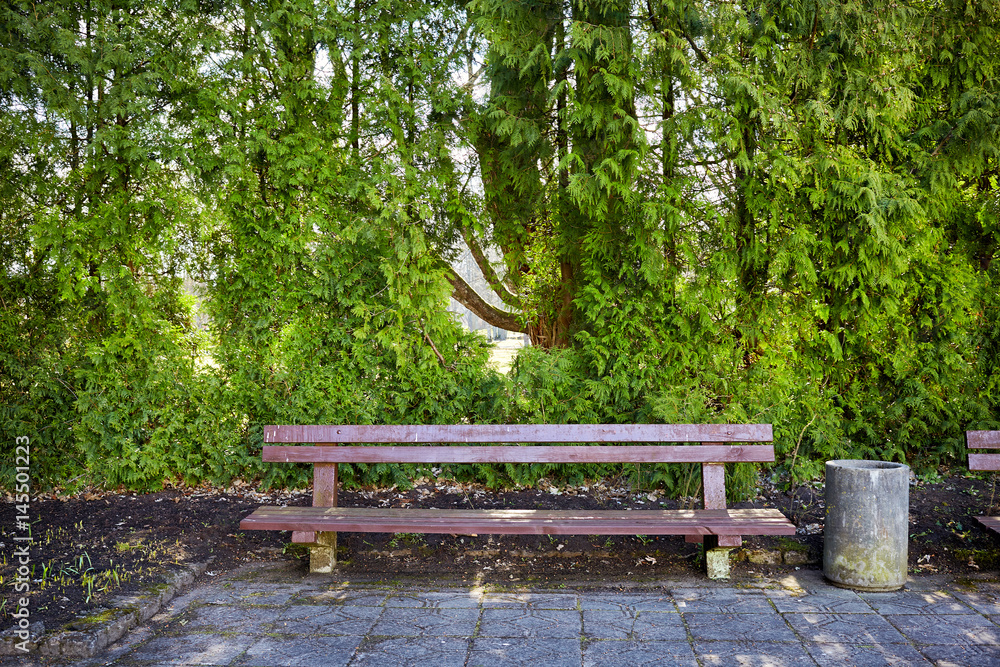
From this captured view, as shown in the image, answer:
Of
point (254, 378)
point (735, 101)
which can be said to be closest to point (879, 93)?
point (735, 101)

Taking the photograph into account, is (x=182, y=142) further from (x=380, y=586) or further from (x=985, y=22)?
(x=985, y=22)

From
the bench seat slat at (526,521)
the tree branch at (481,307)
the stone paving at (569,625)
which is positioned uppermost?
the tree branch at (481,307)

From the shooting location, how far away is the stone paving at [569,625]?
3.36 meters

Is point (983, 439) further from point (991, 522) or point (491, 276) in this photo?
point (491, 276)

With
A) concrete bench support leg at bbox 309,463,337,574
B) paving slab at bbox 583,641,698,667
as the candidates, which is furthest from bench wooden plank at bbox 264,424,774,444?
paving slab at bbox 583,641,698,667

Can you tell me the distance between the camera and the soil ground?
175 inches

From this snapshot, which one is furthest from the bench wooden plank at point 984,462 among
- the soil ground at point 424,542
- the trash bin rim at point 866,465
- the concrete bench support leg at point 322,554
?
the concrete bench support leg at point 322,554

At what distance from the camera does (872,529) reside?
4.22 meters

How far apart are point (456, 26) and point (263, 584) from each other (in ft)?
15.9

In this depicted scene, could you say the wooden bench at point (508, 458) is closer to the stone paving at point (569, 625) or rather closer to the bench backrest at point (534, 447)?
the bench backrest at point (534, 447)

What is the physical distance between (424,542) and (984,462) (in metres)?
3.84

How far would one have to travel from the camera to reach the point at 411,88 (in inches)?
244

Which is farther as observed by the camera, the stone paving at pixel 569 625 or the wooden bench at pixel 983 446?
the wooden bench at pixel 983 446

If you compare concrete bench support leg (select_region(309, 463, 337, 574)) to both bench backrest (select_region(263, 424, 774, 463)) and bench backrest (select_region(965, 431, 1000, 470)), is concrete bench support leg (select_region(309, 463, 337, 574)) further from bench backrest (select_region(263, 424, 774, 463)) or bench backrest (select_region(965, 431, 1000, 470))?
bench backrest (select_region(965, 431, 1000, 470))
